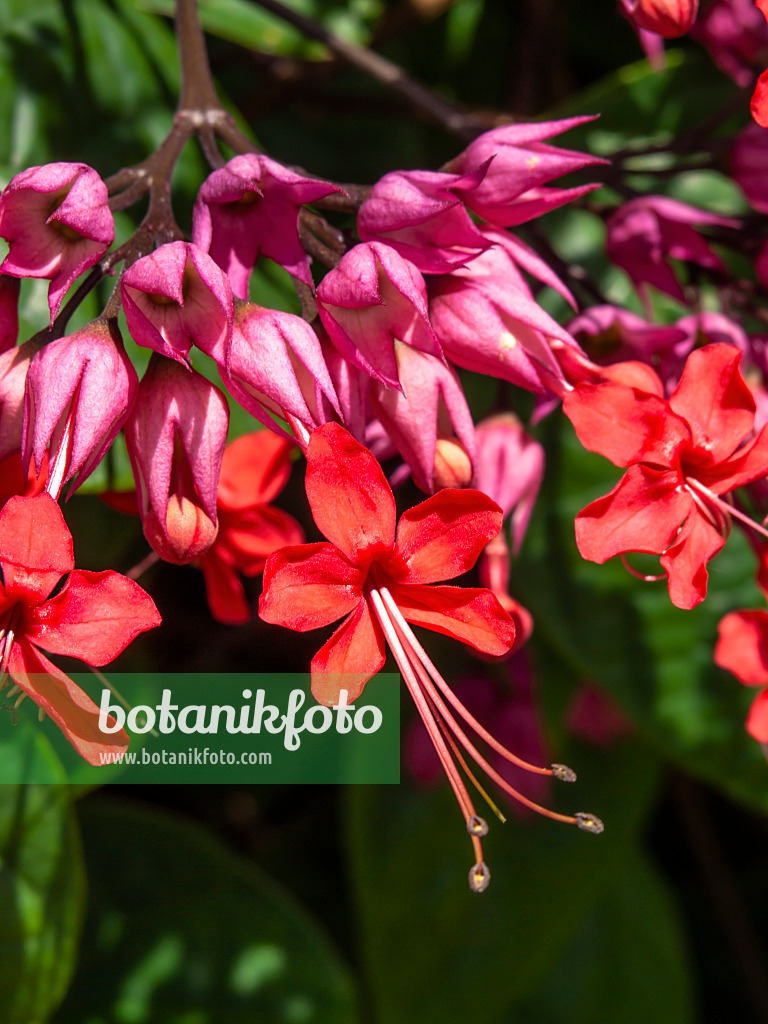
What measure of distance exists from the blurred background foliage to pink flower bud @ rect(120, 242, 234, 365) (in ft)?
0.51

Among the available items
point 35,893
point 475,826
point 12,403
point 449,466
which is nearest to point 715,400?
point 449,466

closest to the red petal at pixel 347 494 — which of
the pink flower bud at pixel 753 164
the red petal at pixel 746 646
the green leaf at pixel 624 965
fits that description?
the red petal at pixel 746 646

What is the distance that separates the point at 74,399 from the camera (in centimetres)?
41

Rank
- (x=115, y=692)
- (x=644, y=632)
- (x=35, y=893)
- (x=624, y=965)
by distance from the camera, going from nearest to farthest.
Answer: (x=115, y=692) → (x=35, y=893) → (x=644, y=632) → (x=624, y=965)

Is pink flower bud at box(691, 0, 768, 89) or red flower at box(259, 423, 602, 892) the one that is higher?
pink flower bud at box(691, 0, 768, 89)

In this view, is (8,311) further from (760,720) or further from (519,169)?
(760,720)

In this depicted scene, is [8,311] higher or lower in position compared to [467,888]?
higher

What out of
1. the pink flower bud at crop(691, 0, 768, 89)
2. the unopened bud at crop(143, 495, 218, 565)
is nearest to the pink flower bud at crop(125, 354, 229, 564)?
the unopened bud at crop(143, 495, 218, 565)

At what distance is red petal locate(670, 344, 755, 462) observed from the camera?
0.46 meters

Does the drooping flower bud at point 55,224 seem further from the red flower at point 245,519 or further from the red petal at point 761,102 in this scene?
the red petal at point 761,102

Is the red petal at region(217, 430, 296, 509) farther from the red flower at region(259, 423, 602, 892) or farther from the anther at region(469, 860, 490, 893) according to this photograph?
the anther at region(469, 860, 490, 893)

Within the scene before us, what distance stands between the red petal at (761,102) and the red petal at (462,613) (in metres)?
0.29

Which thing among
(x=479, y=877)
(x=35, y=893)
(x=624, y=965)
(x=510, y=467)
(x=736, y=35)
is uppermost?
(x=736, y=35)

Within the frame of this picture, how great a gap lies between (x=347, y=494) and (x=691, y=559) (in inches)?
7.4
